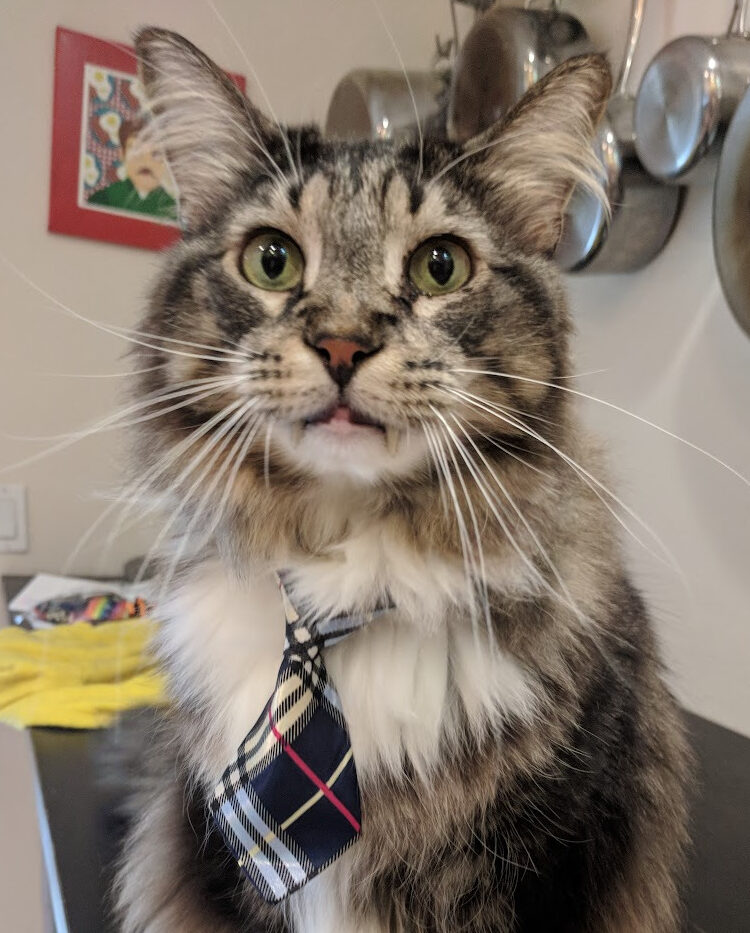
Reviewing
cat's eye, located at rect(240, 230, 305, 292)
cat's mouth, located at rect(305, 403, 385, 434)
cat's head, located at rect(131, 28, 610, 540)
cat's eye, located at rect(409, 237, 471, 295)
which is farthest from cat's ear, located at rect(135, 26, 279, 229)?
cat's mouth, located at rect(305, 403, 385, 434)

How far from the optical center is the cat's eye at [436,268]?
730 millimetres

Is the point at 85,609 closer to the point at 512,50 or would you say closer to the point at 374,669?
the point at 374,669

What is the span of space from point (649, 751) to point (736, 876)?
0.92 ft

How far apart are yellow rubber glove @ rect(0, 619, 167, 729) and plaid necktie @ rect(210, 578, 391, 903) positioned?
1.11ft

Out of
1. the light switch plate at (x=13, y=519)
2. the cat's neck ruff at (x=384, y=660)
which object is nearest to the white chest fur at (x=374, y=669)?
the cat's neck ruff at (x=384, y=660)

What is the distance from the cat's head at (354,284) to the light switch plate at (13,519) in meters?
1.27

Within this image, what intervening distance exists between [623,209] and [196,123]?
2.80ft

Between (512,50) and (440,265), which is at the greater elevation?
(512,50)

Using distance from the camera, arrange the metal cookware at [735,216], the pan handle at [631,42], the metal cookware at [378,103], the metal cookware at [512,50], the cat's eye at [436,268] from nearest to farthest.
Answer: the cat's eye at [436,268] < the metal cookware at [735,216] < the pan handle at [631,42] < the metal cookware at [512,50] < the metal cookware at [378,103]

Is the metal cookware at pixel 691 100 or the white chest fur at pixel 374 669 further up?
the metal cookware at pixel 691 100

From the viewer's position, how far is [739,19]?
119 centimetres

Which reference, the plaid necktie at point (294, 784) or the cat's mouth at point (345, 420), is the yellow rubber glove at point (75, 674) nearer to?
the plaid necktie at point (294, 784)

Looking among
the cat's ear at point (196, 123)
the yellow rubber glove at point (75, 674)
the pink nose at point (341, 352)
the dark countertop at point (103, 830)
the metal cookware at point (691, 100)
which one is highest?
the metal cookware at point (691, 100)

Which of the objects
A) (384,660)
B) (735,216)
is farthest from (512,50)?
(384,660)
